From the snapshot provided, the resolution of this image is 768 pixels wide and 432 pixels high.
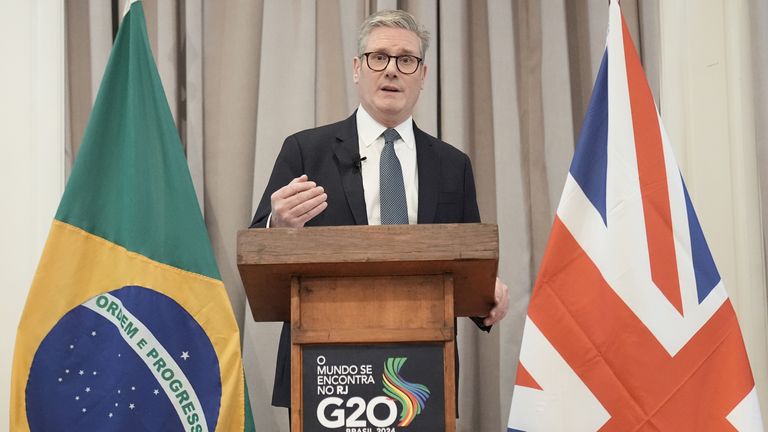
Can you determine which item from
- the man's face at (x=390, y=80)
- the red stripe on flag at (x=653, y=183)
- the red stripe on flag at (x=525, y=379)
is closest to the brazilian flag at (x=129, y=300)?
the man's face at (x=390, y=80)

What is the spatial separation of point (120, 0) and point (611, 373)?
225 centimetres

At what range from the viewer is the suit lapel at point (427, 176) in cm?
270

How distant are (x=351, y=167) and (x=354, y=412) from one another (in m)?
1.02

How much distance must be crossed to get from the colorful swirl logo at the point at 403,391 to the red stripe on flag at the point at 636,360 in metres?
0.78

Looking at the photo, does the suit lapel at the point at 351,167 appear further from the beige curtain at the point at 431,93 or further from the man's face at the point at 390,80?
the beige curtain at the point at 431,93

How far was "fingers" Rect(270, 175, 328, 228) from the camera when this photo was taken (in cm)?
196

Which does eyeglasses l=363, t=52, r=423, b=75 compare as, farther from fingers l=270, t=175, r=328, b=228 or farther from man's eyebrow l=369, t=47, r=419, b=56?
fingers l=270, t=175, r=328, b=228

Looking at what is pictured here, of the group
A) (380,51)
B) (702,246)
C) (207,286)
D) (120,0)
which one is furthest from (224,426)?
(120,0)

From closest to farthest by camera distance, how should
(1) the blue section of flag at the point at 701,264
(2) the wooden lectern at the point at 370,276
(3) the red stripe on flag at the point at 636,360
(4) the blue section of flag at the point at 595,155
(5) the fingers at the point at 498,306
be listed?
(2) the wooden lectern at the point at 370,276
(5) the fingers at the point at 498,306
(3) the red stripe on flag at the point at 636,360
(1) the blue section of flag at the point at 701,264
(4) the blue section of flag at the point at 595,155

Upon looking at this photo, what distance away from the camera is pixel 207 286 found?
2.87 meters

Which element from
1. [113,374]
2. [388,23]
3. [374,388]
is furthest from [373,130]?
[374,388]

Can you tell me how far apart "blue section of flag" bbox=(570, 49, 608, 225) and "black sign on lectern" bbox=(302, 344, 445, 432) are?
0.97 metres

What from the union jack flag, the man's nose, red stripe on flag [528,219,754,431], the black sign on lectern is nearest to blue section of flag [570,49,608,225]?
the union jack flag

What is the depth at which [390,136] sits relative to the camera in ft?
→ 9.13
